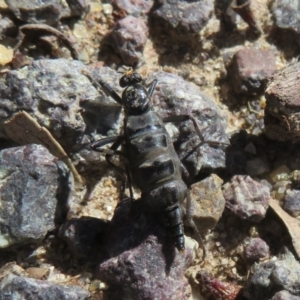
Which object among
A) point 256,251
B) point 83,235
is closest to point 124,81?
point 83,235

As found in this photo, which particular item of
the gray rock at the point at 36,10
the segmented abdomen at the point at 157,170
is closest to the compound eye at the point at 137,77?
the segmented abdomen at the point at 157,170

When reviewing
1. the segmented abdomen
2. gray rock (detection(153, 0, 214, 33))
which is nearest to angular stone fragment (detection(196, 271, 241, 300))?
the segmented abdomen

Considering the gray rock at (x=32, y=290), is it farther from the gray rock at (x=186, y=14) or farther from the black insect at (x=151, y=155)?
the gray rock at (x=186, y=14)

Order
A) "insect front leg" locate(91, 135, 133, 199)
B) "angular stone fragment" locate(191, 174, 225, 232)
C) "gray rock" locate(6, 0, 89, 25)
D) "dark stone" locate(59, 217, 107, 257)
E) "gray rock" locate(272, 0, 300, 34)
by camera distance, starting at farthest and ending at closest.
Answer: "gray rock" locate(272, 0, 300, 34) → "gray rock" locate(6, 0, 89, 25) → "insect front leg" locate(91, 135, 133, 199) → "angular stone fragment" locate(191, 174, 225, 232) → "dark stone" locate(59, 217, 107, 257)

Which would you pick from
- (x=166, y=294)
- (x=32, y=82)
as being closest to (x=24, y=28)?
(x=32, y=82)

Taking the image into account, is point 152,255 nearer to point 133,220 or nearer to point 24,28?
point 133,220

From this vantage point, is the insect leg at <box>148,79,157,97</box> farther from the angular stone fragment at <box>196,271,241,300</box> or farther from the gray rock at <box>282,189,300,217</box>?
the angular stone fragment at <box>196,271,241,300</box>

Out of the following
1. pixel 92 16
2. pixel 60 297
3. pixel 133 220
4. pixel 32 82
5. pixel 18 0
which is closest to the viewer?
pixel 60 297
